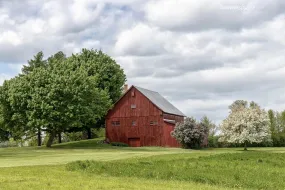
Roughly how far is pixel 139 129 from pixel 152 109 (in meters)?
3.93

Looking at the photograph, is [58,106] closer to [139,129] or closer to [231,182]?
[139,129]

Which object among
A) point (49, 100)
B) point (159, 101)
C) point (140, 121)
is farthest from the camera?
point (159, 101)

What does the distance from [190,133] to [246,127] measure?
342 inches

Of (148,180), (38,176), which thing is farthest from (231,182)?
(38,176)

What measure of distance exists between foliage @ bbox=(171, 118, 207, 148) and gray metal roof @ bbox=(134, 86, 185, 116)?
234 inches

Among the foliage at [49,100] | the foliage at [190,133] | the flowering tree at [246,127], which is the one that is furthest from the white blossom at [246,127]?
the foliage at [49,100]

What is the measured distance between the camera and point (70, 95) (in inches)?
2245

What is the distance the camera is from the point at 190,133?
204ft

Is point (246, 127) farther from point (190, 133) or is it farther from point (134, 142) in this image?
point (134, 142)

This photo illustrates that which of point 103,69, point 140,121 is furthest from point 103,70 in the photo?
point 140,121

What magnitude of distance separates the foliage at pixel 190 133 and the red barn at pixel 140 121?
12.8 feet

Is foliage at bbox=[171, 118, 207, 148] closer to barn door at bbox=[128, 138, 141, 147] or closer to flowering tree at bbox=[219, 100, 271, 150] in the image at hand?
flowering tree at bbox=[219, 100, 271, 150]

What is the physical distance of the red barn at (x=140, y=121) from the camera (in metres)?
68.0

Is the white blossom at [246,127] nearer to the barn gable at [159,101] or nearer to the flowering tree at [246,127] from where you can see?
the flowering tree at [246,127]
